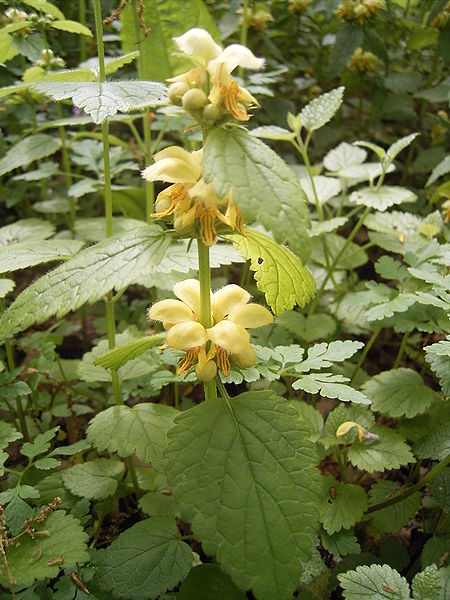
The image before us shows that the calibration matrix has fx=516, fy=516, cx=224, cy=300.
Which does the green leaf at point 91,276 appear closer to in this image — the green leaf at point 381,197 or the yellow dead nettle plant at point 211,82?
the yellow dead nettle plant at point 211,82

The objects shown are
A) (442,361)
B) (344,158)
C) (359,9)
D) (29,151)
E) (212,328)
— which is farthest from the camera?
(359,9)

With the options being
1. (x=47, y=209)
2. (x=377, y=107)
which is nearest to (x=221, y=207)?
(x=47, y=209)

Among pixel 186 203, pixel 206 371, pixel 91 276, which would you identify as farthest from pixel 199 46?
pixel 206 371

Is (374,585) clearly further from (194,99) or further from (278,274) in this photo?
(194,99)

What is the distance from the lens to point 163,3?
65.8 inches

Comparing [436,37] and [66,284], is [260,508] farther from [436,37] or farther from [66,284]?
[436,37]

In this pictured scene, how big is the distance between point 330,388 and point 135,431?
1.42 ft

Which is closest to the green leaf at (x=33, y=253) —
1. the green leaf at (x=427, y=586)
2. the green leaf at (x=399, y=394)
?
the green leaf at (x=399, y=394)

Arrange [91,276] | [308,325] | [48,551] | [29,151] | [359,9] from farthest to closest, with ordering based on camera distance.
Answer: [359,9], [29,151], [308,325], [48,551], [91,276]

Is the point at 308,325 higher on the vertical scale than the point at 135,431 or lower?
lower

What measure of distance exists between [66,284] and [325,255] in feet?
3.80

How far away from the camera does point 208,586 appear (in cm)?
98

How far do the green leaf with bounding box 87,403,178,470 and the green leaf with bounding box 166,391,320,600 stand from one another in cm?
22

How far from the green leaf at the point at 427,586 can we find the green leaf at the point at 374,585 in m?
0.02
